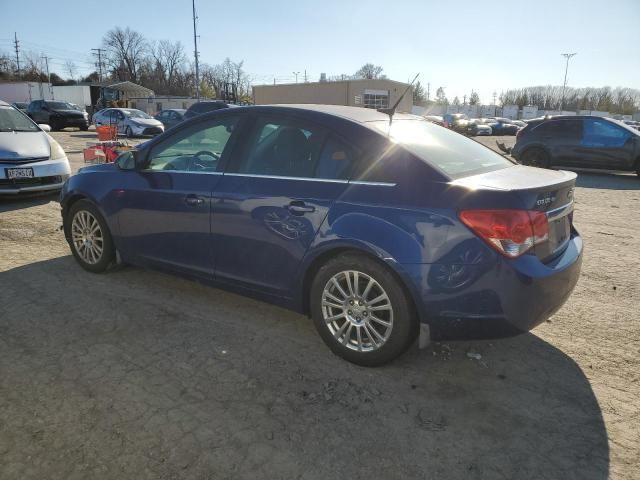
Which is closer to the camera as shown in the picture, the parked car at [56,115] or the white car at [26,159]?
the white car at [26,159]

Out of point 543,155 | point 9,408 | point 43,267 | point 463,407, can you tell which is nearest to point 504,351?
point 463,407

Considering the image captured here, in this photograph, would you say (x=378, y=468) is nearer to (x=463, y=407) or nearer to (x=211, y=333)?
(x=463, y=407)

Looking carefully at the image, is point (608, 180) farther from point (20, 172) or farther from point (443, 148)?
point (20, 172)

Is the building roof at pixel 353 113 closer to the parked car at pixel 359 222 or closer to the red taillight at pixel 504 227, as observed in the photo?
the parked car at pixel 359 222

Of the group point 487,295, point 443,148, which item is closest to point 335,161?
point 443,148

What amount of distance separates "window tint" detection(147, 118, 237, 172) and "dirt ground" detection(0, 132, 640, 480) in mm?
1121

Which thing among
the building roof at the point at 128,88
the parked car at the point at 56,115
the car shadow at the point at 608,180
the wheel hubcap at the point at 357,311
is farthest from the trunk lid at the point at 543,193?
the building roof at the point at 128,88

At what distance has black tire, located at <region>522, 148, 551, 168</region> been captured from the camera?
12742mm

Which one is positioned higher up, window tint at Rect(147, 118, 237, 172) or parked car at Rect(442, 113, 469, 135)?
parked car at Rect(442, 113, 469, 135)

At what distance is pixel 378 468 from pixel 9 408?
77.5 inches

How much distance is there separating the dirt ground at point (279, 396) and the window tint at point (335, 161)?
1.20 metres

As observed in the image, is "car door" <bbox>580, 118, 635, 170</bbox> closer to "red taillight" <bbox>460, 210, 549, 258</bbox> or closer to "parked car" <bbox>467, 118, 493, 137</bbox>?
"red taillight" <bbox>460, 210, 549, 258</bbox>

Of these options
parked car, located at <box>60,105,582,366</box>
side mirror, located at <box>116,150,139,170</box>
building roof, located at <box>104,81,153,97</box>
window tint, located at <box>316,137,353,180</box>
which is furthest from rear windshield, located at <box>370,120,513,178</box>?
building roof, located at <box>104,81,153,97</box>

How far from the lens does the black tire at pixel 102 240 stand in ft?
14.3
